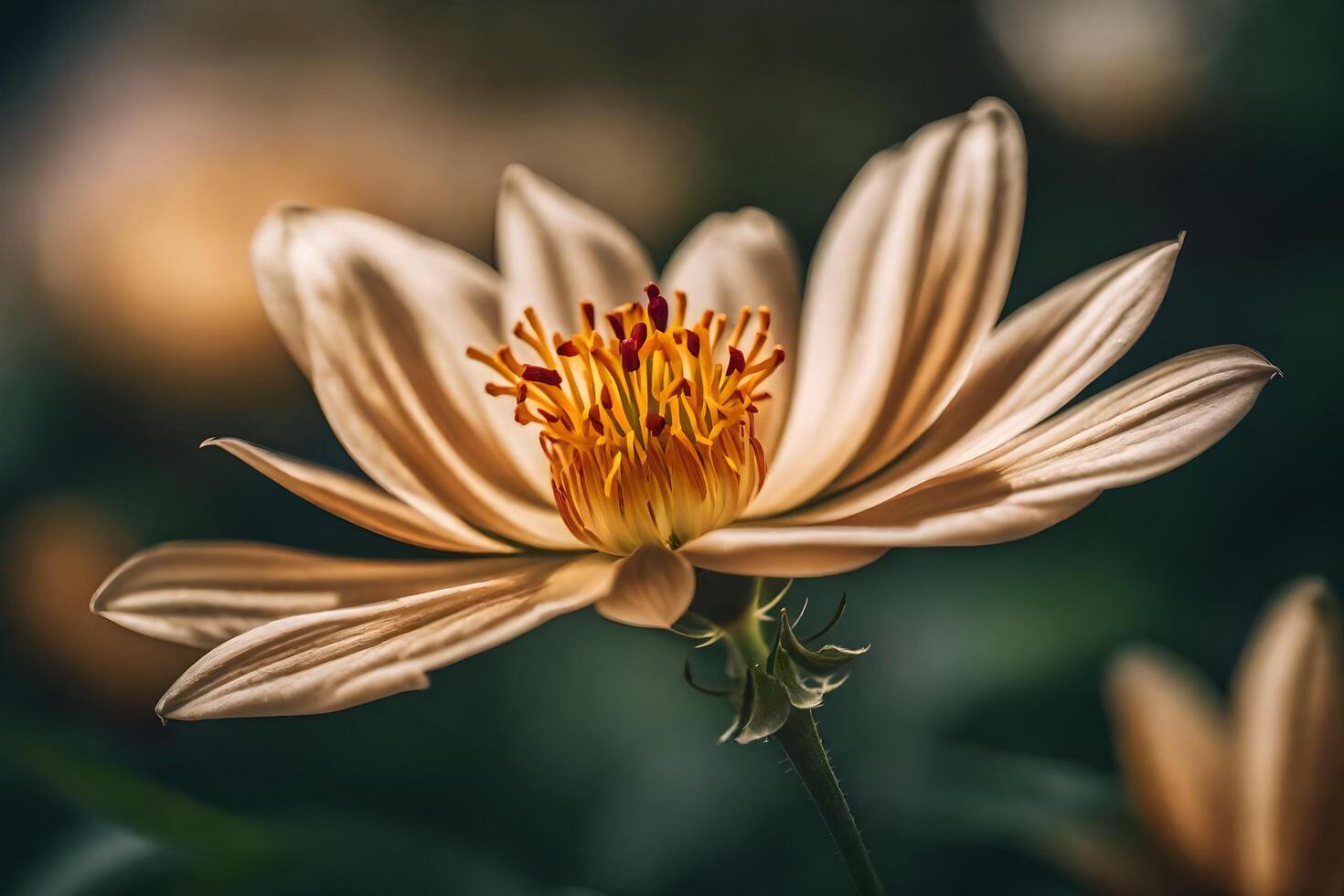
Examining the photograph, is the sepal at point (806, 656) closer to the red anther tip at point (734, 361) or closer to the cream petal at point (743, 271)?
the red anther tip at point (734, 361)

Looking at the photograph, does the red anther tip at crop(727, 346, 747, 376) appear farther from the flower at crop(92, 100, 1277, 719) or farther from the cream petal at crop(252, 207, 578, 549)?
the cream petal at crop(252, 207, 578, 549)

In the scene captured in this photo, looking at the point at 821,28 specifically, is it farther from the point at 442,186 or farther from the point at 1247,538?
the point at 1247,538

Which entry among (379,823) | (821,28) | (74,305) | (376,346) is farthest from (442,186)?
(379,823)

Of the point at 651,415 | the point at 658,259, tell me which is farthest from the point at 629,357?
the point at 658,259

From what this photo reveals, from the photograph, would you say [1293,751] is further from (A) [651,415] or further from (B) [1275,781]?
(A) [651,415]

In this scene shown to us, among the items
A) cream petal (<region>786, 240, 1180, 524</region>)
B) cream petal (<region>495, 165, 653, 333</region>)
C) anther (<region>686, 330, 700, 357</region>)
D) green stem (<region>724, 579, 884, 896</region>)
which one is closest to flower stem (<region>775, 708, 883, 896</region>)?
green stem (<region>724, 579, 884, 896</region>)

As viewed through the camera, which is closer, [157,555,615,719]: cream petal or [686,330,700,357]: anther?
[157,555,615,719]: cream petal
